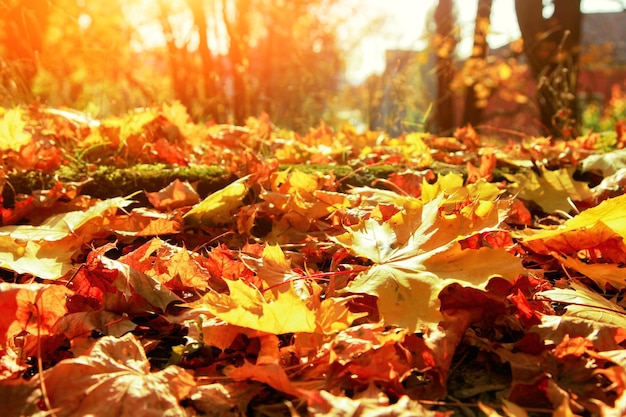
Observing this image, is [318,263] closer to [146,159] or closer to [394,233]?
[394,233]

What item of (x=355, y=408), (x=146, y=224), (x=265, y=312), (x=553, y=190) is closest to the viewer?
(x=355, y=408)

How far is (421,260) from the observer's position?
3.49 ft

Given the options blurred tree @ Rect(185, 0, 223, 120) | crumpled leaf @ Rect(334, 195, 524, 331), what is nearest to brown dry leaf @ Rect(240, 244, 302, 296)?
crumpled leaf @ Rect(334, 195, 524, 331)

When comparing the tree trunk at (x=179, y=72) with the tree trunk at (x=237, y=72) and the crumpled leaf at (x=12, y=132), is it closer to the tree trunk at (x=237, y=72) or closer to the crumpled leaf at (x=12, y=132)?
the tree trunk at (x=237, y=72)

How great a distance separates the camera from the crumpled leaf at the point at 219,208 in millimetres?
1608

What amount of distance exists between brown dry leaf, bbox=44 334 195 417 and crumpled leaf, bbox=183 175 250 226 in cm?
76

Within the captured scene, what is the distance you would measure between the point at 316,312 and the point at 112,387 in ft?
1.18

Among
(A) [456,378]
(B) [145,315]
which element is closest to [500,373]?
(A) [456,378]

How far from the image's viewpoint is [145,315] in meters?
1.11

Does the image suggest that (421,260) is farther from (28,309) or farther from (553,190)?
(553,190)

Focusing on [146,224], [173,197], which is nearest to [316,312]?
[146,224]

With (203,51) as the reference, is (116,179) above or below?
below

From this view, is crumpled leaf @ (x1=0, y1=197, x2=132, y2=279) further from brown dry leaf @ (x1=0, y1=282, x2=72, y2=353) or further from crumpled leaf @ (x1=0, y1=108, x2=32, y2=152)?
crumpled leaf @ (x1=0, y1=108, x2=32, y2=152)

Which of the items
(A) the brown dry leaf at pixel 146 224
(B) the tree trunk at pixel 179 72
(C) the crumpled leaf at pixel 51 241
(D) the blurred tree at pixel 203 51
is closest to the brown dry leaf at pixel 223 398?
(C) the crumpled leaf at pixel 51 241
